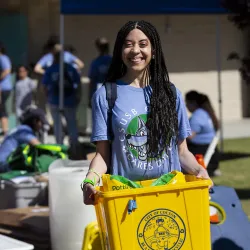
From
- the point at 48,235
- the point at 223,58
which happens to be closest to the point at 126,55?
the point at 48,235

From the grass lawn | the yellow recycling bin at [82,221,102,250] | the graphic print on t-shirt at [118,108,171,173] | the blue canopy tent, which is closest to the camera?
the graphic print on t-shirt at [118,108,171,173]

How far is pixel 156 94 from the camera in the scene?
3979 millimetres

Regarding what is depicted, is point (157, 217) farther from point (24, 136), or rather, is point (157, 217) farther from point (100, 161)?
point (24, 136)

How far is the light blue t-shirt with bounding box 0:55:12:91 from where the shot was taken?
13.6m

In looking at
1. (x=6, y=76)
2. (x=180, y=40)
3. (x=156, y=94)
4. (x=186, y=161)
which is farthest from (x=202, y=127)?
(x=180, y=40)

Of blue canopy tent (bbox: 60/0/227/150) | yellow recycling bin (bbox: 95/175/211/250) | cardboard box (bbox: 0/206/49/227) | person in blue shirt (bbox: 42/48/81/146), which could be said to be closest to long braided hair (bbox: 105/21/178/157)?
yellow recycling bin (bbox: 95/175/211/250)

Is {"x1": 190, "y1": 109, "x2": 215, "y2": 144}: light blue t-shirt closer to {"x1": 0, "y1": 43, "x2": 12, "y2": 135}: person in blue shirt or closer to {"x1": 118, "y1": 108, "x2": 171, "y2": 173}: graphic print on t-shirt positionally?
{"x1": 0, "y1": 43, "x2": 12, "y2": 135}: person in blue shirt

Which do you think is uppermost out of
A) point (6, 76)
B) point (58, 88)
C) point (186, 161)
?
point (6, 76)

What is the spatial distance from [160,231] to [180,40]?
13.2 m

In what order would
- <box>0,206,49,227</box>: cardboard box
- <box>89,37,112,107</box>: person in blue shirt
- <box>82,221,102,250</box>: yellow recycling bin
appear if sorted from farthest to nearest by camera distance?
<box>89,37,112,107</box>: person in blue shirt → <box>0,206,49,227</box>: cardboard box → <box>82,221,102,250</box>: yellow recycling bin

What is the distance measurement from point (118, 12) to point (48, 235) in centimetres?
445

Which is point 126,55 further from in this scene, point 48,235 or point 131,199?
point 48,235

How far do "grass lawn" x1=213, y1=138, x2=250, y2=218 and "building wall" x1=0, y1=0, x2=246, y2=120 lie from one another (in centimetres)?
316

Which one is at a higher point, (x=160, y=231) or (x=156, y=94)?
(x=156, y=94)
